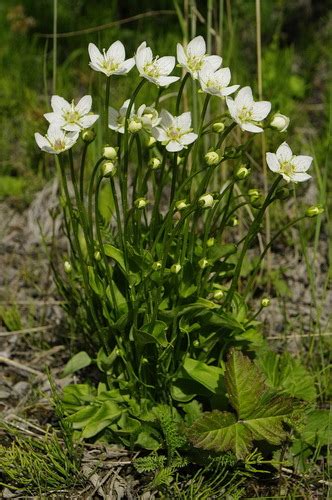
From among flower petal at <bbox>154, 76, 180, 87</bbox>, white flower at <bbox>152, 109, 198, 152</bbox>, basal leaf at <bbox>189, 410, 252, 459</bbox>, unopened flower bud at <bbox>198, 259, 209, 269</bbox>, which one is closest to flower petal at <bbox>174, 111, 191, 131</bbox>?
white flower at <bbox>152, 109, 198, 152</bbox>

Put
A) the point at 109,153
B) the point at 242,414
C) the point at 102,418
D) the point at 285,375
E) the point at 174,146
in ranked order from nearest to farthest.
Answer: the point at 109,153, the point at 174,146, the point at 242,414, the point at 102,418, the point at 285,375

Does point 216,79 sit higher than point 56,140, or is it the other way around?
point 216,79

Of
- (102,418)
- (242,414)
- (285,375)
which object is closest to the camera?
(242,414)

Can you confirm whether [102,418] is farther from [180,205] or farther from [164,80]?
[164,80]

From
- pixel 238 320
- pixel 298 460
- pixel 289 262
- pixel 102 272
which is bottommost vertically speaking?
pixel 298 460

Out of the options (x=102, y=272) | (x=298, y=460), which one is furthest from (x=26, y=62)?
(x=298, y=460)

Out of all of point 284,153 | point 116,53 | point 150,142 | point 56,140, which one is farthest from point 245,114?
point 56,140

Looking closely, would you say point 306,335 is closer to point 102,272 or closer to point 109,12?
point 102,272
